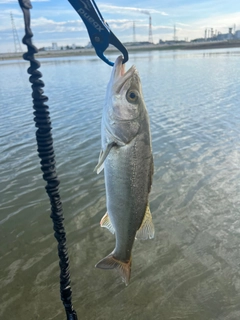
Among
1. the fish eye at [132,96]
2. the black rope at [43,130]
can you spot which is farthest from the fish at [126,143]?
the black rope at [43,130]

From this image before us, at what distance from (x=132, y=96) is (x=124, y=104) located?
0.11 metres

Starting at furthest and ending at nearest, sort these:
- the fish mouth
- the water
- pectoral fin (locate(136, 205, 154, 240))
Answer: the water → pectoral fin (locate(136, 205, 154, 240)) → the fish mouth

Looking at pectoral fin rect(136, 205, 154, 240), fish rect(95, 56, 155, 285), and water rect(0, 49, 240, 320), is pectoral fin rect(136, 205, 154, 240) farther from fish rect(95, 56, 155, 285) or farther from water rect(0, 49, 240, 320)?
water rect(0, 49, 240, 320)

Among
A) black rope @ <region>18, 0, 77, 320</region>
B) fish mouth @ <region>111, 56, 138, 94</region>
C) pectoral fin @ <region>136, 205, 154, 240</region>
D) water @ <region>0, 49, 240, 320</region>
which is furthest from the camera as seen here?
water @ <region>0, 49, 240, 320</region>

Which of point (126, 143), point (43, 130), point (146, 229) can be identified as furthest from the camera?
point (146, 229)

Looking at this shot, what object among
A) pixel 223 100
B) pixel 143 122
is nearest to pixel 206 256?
pixel 143 122

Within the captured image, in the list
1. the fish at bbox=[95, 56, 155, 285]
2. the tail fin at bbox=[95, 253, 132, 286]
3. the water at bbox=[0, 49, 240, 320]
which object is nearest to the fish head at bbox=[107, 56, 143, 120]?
the fish at bbox=[95, 56, 155, 285]

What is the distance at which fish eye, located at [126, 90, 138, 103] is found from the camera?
2.74 metres

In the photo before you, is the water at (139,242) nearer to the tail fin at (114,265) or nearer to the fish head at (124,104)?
the tail fin at (114,265)

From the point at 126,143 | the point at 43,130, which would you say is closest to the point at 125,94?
the point at 126,143

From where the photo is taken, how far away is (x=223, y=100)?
60.9ft

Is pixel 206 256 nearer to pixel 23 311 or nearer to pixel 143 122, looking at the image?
pixel 23 311

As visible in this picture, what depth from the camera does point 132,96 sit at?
2.76m

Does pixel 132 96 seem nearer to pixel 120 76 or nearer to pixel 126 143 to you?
pixel 120 76
